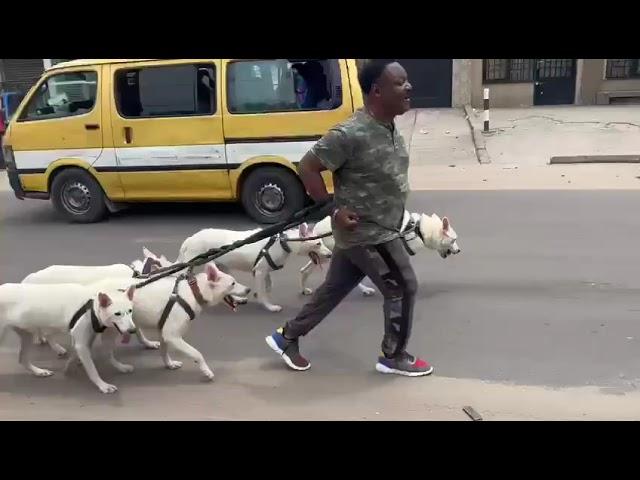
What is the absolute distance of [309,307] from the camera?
4.11 m

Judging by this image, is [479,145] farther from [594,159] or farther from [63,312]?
[63,312]

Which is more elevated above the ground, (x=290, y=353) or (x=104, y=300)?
(x=104, y=300)

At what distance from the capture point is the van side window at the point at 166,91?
7543 mm

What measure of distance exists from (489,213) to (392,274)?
4486 mm

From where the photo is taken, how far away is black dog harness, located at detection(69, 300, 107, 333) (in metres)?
3.80

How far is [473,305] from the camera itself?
519cm

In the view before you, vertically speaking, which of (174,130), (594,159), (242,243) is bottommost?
(594,159)

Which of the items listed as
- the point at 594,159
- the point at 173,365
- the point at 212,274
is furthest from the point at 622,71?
the point at 173,365

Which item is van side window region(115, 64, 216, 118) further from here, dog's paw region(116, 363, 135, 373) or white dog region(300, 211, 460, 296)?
dog's paw region(116, 363, 135, 373)

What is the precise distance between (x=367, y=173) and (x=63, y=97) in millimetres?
5950

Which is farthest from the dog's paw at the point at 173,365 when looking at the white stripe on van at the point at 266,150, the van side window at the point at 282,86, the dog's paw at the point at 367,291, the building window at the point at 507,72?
the building window at the point at 507,72

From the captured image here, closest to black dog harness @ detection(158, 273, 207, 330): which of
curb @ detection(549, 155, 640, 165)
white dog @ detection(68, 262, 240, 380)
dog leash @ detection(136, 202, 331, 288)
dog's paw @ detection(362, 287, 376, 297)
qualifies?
white dog @ detection(68, 262, 240, 380)
